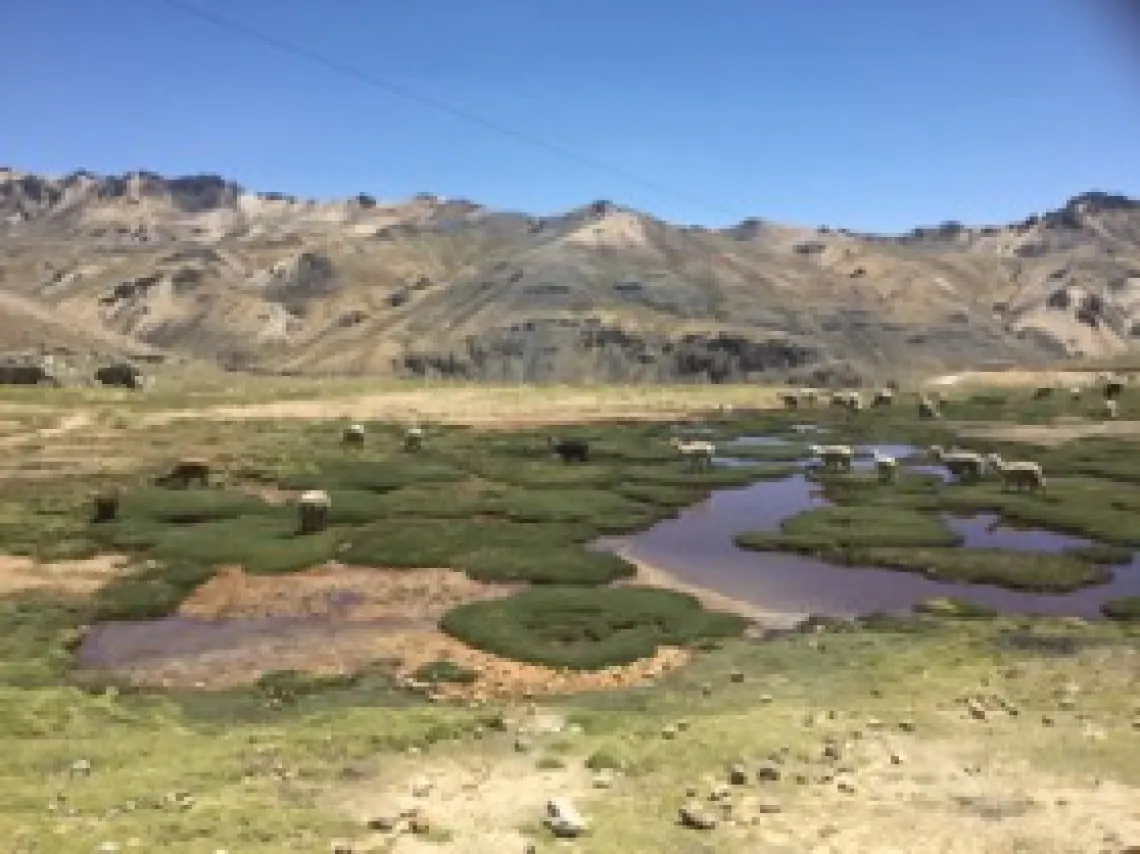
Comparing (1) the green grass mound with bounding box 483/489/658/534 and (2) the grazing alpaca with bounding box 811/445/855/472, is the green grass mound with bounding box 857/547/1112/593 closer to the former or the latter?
(1) the green grass mound with bounding box 483/489/658/534

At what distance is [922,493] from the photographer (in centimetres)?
5431

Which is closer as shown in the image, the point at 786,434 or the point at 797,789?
the point at 797,789

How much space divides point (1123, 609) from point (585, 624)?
50.1ft

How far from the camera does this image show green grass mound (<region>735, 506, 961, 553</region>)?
142 feet

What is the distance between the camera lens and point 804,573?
3922 cm

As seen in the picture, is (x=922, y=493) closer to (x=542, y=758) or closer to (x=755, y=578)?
(x=755, y=578)

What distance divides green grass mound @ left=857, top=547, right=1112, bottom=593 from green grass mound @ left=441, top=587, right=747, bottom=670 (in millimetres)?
9715

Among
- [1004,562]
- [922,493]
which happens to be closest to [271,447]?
[922,493]

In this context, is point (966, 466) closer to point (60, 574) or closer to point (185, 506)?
point (185, 506)

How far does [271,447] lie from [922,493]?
1399 inches

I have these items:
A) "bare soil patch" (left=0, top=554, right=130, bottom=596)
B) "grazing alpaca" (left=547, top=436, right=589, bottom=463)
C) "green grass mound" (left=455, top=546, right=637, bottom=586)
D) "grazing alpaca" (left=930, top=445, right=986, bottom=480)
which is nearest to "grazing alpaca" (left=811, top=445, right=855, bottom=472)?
"grazing alpaca" (left=930, top=445, right=986, bottom=480)

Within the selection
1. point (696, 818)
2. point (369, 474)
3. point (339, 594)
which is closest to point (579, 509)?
point (369, 474)

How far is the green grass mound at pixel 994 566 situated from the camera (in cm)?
3756

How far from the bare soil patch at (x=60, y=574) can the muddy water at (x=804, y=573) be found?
1695 centimetres
